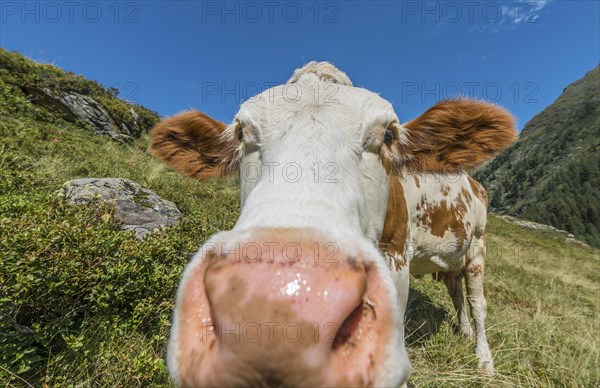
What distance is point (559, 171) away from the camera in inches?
4360

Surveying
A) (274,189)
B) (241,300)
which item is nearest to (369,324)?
(241,300)

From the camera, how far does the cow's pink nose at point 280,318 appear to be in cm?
99

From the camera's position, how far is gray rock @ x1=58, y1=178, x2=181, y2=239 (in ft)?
14.2

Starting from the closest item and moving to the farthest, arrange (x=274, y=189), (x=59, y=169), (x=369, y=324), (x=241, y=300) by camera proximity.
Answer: (x=241, y=300) < (x=369, y=324) < (x=274, y=189) < (x=59, y=169)

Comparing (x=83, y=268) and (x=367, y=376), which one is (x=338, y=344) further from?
(x=83, y=268)

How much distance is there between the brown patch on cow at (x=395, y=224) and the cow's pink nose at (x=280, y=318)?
1989 millimetres

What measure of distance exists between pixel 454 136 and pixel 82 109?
13.3 metres

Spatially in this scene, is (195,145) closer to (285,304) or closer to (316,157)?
(316,157)

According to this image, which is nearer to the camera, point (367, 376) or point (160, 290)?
A: point (367, 376)

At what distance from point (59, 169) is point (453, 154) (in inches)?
265

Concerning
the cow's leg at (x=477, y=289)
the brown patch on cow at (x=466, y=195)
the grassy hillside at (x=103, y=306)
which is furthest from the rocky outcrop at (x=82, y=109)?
the cow's leg at (x=477, y=289)

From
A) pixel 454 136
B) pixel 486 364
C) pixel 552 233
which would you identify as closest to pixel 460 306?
pixel 486 364

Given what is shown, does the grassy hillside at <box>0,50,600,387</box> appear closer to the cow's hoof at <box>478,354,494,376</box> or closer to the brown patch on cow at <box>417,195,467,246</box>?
the cow's hoof at <box>478,354,494,376</box>

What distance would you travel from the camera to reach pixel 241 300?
104cm
